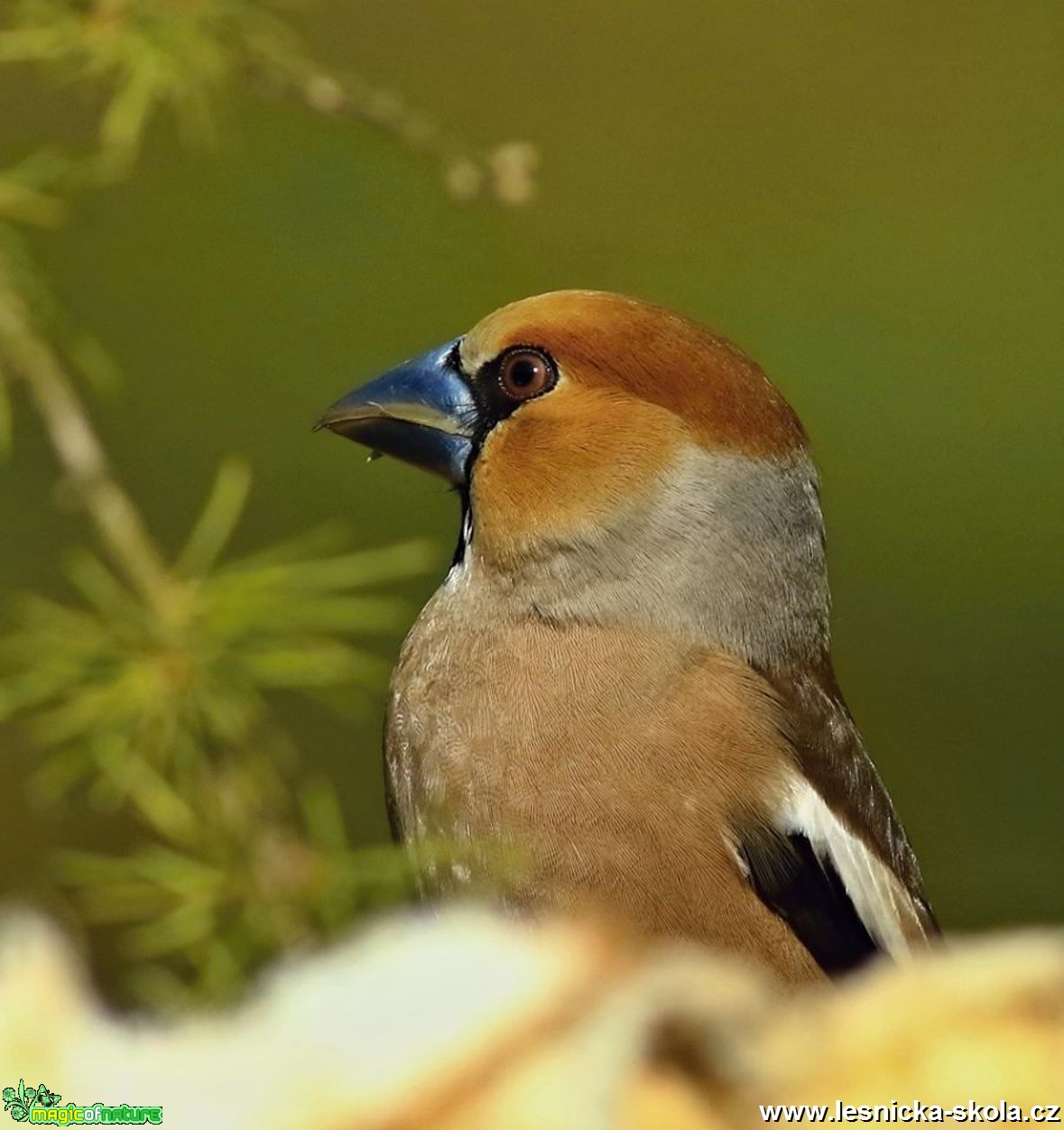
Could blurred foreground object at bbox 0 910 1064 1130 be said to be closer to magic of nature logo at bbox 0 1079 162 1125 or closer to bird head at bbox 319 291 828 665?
magic of nature logo at bbox 0 1079 162 1125

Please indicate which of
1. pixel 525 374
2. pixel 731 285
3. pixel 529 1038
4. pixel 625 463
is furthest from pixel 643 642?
pixel 731 285

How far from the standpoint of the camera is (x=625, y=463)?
1442 mm

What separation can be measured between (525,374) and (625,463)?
119 mm

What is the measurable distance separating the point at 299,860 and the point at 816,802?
0.93 metres

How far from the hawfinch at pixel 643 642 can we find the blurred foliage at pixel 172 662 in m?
0.53

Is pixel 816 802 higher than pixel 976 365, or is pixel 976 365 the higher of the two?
pixel 976 365

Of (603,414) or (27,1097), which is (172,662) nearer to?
(27,1097)

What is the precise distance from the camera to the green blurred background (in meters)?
2.05

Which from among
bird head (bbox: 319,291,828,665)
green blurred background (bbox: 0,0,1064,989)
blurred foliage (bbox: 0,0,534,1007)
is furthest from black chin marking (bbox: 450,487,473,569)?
blurred foliage (bbox: 0,0,534,1007)

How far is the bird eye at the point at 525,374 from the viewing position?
1472mm

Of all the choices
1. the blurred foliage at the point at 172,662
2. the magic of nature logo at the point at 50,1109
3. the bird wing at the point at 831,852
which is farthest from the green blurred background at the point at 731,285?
the magic of nature logo at the point at 50,1109

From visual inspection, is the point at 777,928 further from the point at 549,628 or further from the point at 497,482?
the point at 497,482

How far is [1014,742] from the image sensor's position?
100 inches

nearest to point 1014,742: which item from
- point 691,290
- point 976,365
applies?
point 976,365
